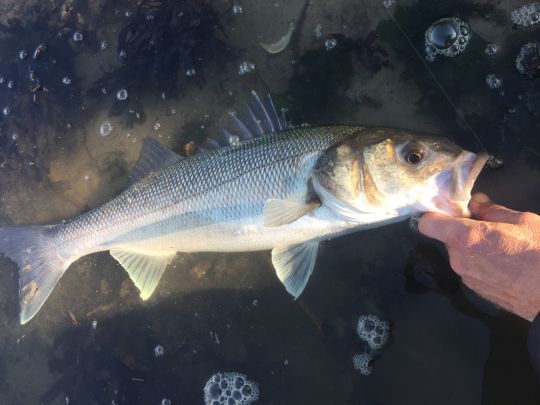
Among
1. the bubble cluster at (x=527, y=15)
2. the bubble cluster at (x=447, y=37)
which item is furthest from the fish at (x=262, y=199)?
the bubble cluster at (x=527, y=15)

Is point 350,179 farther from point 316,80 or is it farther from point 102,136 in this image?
point 102,136

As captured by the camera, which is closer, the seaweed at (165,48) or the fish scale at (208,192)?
the fish scale at (208,192)

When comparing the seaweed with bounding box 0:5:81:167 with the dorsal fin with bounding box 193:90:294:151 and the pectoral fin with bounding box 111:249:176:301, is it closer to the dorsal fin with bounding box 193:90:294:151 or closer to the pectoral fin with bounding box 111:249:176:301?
the pectoral fin with bounding box 111:249:176:301

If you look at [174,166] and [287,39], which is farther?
[287,39]

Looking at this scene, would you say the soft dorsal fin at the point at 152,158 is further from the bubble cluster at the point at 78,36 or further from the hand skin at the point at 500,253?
the hand skin at the point at 500,253

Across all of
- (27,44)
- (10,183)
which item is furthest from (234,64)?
(10,183)

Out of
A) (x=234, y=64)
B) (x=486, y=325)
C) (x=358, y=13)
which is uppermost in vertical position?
(x=358, y=13)

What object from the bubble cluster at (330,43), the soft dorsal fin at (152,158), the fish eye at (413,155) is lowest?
the soft dorsal fin at (152,158)
